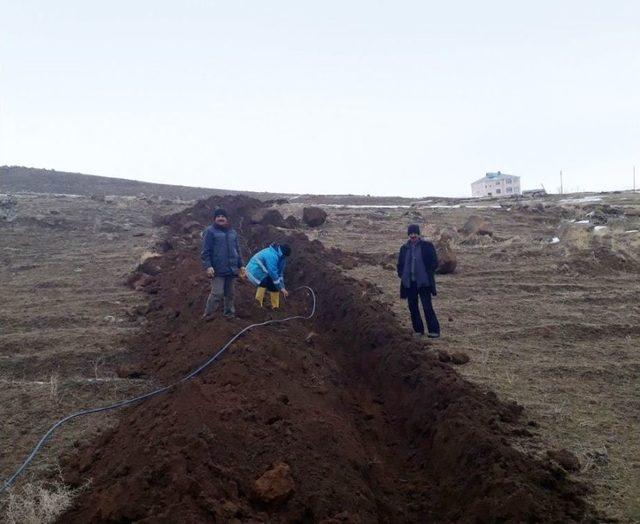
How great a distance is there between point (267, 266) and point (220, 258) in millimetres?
1280

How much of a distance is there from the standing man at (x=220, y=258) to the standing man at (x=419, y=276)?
2.22 meters

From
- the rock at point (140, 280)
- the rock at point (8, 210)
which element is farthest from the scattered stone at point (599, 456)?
the rock at point (8, 210)

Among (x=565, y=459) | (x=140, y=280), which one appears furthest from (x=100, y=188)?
(x=565, y=459)

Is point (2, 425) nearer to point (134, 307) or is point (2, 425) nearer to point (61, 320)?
point (61, 320)

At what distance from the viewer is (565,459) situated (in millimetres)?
4113

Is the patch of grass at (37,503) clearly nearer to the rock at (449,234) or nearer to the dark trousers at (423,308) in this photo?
the dark trousers at (423,308)

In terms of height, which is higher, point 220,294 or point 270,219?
point 270,219

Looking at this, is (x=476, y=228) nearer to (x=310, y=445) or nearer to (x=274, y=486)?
(x=310, y=445)

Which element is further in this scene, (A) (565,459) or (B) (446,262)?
(B) (446,262)

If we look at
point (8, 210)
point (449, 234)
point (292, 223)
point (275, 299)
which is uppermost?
point (8, 210)

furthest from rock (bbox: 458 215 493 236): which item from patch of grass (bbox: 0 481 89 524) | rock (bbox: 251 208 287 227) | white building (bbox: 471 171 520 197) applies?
white building (bbox: 471 171 520 197)

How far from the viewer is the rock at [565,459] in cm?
408

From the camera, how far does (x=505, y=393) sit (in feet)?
18.2

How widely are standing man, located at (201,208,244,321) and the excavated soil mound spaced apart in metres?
0.46
